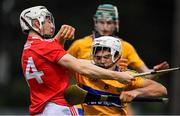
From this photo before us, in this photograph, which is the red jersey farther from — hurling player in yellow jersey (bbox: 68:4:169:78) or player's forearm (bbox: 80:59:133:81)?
hurling player in yellow jersey (bbox: 68:4:169:78)

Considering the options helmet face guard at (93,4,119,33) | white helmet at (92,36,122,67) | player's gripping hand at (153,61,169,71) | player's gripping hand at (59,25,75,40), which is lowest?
player's gripping hand at (153,61,169,71)

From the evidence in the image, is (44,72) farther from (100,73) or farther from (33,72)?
(100,73)

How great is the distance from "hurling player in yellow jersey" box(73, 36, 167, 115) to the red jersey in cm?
47

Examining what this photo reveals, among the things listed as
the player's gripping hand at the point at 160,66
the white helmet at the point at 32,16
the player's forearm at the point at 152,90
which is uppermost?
the white helmet at the point at 32,16

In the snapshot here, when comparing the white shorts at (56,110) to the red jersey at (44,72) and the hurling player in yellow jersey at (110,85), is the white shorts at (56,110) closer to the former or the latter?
the red jersey at (44,72)

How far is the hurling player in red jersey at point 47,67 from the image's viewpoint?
31.0 ft

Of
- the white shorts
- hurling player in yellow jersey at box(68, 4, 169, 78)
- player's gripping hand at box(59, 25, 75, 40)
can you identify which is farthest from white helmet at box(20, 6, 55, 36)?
A: hurling player in yellow jersey at box(68, 4, 169, 78)

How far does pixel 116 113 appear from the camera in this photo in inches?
400

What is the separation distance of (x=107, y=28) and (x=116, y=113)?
2346 millimetres

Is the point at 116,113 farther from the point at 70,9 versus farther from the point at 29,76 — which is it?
the point at 70,9

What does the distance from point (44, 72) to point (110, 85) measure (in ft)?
2.94

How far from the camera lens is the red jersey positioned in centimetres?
952

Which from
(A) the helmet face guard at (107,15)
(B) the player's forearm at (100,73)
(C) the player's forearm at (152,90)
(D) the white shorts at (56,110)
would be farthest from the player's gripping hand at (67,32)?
(A) the helmet face guard at (107,15)

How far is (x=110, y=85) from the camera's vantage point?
10109 mm
